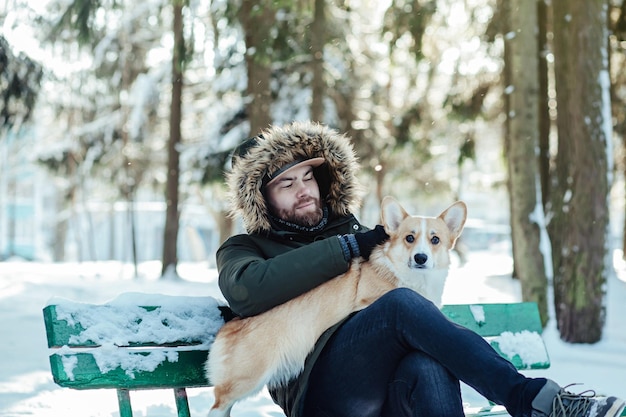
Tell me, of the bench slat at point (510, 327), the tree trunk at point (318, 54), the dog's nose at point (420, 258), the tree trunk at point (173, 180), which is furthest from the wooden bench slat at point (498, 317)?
the tree trunk at point (173, 180)

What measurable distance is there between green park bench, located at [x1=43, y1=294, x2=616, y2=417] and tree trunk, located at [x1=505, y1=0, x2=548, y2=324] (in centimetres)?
417

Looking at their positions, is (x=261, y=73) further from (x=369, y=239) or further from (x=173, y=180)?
(x=369, y=239)

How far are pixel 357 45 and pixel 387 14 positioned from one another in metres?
6.61

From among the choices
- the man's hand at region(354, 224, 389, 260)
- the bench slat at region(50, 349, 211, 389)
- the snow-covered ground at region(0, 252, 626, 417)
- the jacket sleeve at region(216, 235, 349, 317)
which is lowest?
the snow-covered ground at region(0, 252, 626, 417)

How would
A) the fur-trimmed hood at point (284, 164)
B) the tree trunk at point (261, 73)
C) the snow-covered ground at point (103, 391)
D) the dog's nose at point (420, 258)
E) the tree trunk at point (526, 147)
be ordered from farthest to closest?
the tree trunk at point (261, 73) → the tree trunk at point (526, 147) → the snow-covered ground at point (103, 391) → the fur-trimmed hood at point (284, 164) → the dog's nose at point (420, 258)

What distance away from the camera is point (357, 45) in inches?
683

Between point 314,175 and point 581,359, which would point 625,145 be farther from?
point 314,175

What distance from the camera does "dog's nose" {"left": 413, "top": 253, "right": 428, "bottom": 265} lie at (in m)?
3.16

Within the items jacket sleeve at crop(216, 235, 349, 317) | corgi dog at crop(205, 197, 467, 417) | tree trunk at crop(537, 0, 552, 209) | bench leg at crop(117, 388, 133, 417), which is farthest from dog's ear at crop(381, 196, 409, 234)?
tree trunk at crop(537, 0, 552, 209)

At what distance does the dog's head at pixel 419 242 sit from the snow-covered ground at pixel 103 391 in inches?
58.4

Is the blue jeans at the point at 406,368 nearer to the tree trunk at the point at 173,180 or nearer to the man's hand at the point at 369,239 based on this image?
the man's hand at the point at 369,239

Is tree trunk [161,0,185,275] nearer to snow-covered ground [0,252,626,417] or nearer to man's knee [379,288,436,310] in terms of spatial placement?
snow-covered ground [0,252,626,417]

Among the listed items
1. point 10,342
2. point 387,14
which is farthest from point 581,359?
point 387,14

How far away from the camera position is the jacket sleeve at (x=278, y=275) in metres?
2.99
